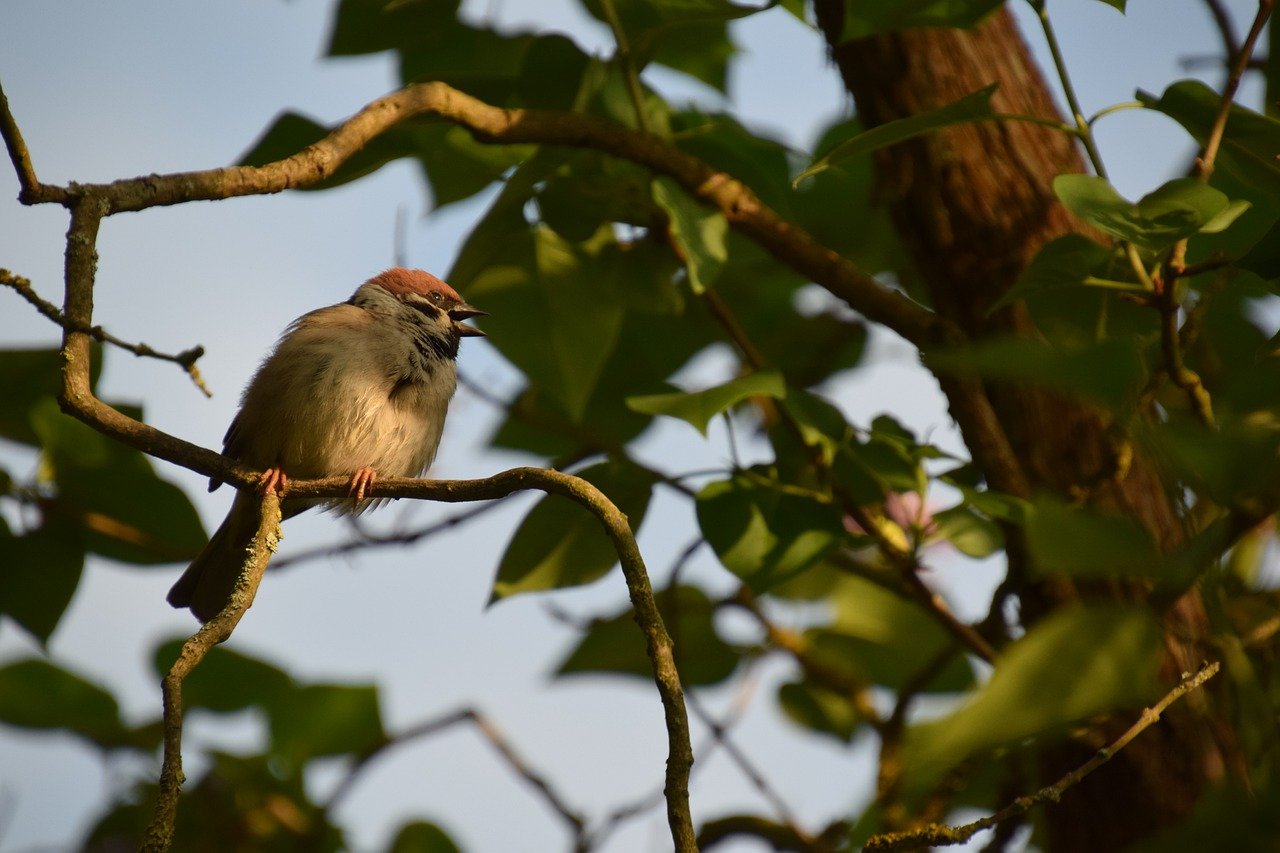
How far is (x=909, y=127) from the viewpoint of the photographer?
2291 mm

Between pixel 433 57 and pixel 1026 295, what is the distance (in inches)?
84.9

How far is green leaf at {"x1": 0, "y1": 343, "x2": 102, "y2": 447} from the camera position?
3.09 m

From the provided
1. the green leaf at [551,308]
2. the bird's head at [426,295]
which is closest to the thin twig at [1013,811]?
the green leaf at [551,308]

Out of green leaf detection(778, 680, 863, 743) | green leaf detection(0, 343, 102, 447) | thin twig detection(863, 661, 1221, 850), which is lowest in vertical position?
green leaf detection(778, 680, 863, 743)

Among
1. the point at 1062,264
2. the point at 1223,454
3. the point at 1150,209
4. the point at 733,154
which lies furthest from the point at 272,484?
the point at 1223,454

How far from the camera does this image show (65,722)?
378 cm

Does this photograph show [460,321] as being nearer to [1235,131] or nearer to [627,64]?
[627,64]

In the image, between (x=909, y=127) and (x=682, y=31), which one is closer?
(x=909, y=127)

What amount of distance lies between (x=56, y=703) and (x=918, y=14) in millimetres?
3272

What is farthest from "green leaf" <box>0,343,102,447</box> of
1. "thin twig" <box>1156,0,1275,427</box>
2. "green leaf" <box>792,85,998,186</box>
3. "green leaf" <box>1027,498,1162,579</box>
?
"green leaf" <box>1027,498,1162,579</box>

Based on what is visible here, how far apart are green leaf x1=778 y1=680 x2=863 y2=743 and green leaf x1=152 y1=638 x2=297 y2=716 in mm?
1699

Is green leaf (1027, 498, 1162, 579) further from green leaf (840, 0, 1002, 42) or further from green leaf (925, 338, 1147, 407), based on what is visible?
green leaf (840, 0, 1002, 42)

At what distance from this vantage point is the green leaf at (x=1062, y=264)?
2.29 m

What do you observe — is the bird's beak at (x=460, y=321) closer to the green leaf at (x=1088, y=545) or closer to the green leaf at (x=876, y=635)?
the green leaf at (x=876, y=635)
